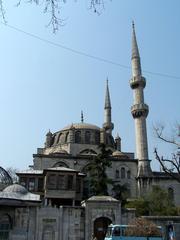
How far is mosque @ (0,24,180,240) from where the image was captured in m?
24.0

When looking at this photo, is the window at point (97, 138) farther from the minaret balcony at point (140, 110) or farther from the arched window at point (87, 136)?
the minaret balcony at point (140, 110)

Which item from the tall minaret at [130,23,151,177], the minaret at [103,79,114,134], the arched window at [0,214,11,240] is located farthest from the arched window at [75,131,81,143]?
the arched window at [0,214,11,240]

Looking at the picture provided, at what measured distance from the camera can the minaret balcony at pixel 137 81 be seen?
4415 cm

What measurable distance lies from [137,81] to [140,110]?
3.64m

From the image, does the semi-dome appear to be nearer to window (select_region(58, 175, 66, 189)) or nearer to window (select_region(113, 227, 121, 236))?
window (select_region(58, 175, 66, 189))

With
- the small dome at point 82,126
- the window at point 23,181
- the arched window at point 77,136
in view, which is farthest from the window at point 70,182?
the small dome at point 82,126

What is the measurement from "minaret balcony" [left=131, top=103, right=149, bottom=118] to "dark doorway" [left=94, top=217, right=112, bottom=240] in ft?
68.8

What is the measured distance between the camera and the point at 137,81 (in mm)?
44188

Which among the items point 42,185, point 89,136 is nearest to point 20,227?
point 42,185

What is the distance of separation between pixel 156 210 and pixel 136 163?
12.2m

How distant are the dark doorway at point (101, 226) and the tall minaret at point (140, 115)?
1907 centimetres

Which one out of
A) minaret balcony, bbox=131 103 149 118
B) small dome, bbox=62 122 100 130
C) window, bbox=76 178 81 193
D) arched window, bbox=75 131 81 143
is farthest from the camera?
small dome, bbox=62 122 100 130

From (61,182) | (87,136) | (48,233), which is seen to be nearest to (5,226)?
(48,233)

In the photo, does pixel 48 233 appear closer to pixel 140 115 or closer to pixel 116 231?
pixel 116 231
